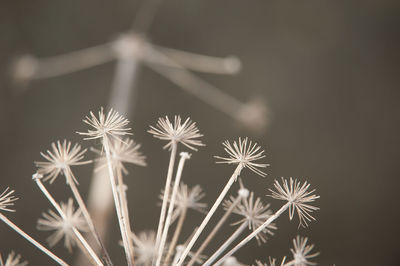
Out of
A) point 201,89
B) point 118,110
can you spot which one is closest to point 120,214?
point 118,110

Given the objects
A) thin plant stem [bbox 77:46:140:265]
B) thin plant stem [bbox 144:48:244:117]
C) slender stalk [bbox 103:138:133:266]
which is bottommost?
slender stalk [bbox 103:138:133:266]

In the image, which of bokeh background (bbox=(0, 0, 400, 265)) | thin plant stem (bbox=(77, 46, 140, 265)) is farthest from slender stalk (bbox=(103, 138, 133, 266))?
bokeh background (bbox=(0, 0, 400, 265))

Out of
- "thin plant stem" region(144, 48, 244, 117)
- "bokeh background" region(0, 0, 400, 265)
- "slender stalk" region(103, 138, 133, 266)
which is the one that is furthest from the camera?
"bokeh background" region(0, 0, 400, 265)

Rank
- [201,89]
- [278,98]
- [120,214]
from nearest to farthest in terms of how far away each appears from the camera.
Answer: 1. [120,214]
2. [201,89]
3. [278,98]

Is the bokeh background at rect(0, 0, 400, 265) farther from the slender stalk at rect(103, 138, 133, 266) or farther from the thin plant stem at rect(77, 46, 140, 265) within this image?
the slender stalk at rect(103, 138, 133, 266)

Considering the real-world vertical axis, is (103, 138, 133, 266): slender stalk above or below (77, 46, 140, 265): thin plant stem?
below

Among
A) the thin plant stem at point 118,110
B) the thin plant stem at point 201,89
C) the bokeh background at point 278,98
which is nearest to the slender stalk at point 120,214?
the thin plant stem at point 118,110

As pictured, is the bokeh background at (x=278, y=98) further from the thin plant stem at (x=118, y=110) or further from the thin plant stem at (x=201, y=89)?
the thin plant stem at (x=118, y=110)

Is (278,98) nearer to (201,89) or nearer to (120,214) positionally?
(201,89)
